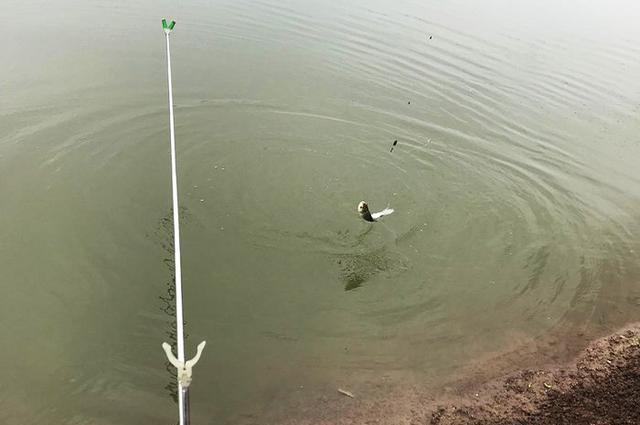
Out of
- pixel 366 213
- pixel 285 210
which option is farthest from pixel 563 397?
pixel 285 210

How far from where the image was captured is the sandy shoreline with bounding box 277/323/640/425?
4.48 meters

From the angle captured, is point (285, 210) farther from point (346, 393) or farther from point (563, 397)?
point (563, 397)

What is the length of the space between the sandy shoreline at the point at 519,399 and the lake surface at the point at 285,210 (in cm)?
21

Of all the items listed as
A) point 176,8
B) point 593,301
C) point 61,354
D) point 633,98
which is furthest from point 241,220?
point 633,98

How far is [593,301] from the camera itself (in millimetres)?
6125

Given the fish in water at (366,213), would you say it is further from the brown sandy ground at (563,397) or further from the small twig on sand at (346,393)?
the brown sandy ground at (563,397)

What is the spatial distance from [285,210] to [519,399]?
378 cm

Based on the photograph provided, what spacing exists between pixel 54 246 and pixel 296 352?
3277mm

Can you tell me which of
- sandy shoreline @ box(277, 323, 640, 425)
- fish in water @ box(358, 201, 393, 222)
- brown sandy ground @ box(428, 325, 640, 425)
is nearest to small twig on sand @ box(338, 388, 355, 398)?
sandy shoreline @ box(277, 323, 640, 425)

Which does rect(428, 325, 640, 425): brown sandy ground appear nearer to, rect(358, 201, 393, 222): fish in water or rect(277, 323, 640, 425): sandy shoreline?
rect(277, 323, 640, 425): sandy shoreline

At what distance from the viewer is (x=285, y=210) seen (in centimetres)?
704

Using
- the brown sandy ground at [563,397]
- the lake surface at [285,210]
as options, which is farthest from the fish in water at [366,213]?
the brown sandy ground at [563,397]

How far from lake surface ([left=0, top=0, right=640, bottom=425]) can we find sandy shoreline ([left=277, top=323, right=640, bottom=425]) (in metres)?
0.21

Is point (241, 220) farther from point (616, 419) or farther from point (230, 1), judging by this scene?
point (230, 1)
